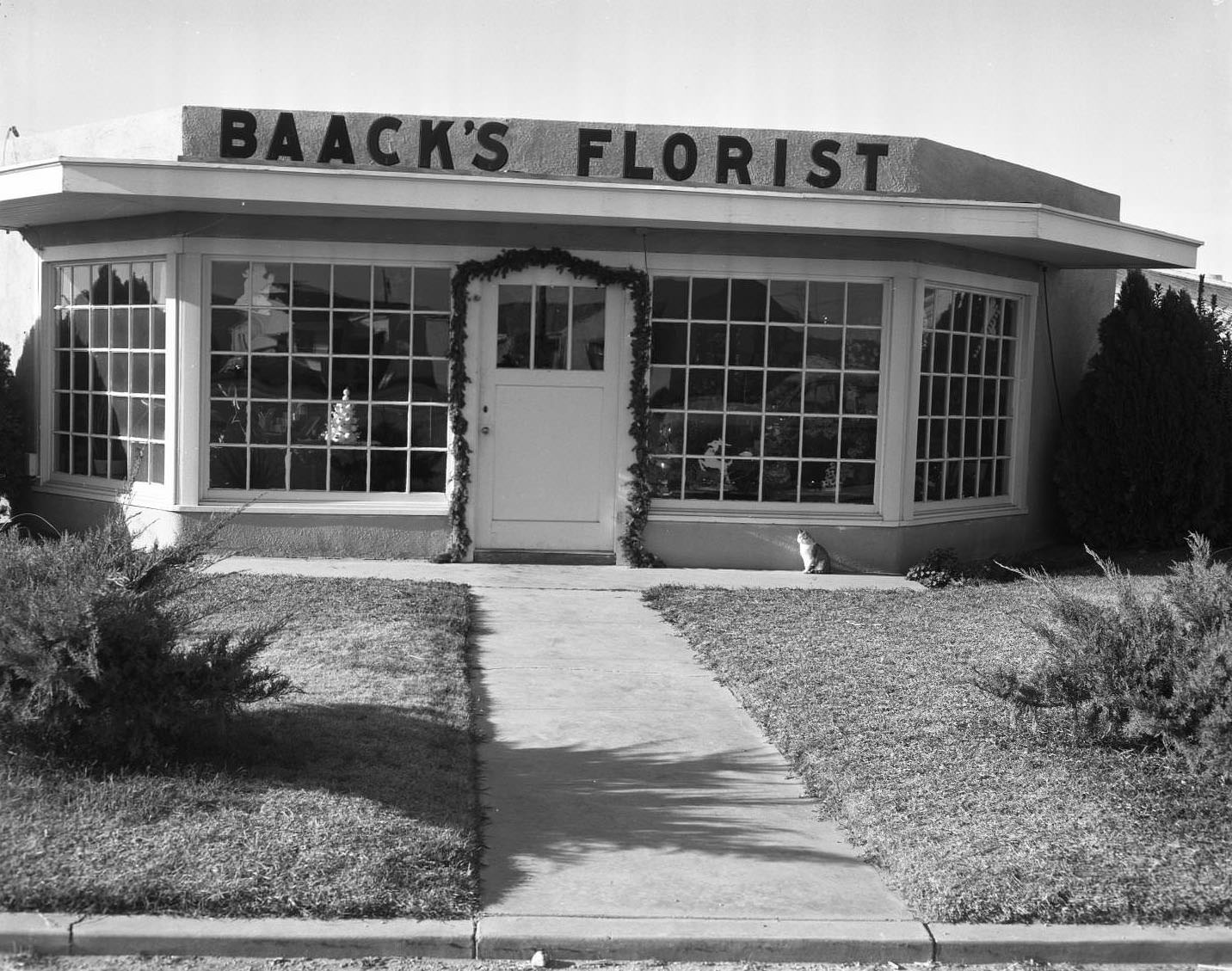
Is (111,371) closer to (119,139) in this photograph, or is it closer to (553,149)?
(119,139)

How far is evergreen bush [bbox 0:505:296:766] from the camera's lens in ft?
16.7

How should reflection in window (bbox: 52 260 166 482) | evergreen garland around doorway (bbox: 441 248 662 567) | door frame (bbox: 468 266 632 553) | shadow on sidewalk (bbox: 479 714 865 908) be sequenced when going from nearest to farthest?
shadow on sidewalk (bbox: 479 714 865 908) → evergreen garland around doorway (bbox: 441 248 662 567) → door frame (bbox: 468 266 632 553) → reflection in window (bbox: 52 260 166 482)

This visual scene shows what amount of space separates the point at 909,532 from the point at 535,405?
347 cm

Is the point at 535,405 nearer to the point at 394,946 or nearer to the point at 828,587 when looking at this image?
the point at 828,587

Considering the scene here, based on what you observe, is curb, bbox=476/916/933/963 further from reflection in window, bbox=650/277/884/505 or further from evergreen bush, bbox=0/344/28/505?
evergreen bush, bbox=0/344/28/505

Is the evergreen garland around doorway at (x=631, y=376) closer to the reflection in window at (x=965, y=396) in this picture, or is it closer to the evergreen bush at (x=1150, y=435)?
the reflection in window at (x=965, y=396)

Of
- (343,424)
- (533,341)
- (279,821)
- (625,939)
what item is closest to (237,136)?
(343,424)

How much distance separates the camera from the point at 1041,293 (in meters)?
13.1

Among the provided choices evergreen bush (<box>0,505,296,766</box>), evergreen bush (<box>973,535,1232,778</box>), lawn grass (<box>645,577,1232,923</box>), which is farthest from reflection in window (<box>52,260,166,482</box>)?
evergreen bush (<box>973,535,1232,778</box>)

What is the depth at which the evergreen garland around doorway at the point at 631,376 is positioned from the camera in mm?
11164

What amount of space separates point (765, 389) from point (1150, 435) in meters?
3.84

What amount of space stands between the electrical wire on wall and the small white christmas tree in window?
6.72 m

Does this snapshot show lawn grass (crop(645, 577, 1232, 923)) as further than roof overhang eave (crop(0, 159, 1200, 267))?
No

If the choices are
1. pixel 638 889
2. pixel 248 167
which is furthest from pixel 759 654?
pixel 248 167
